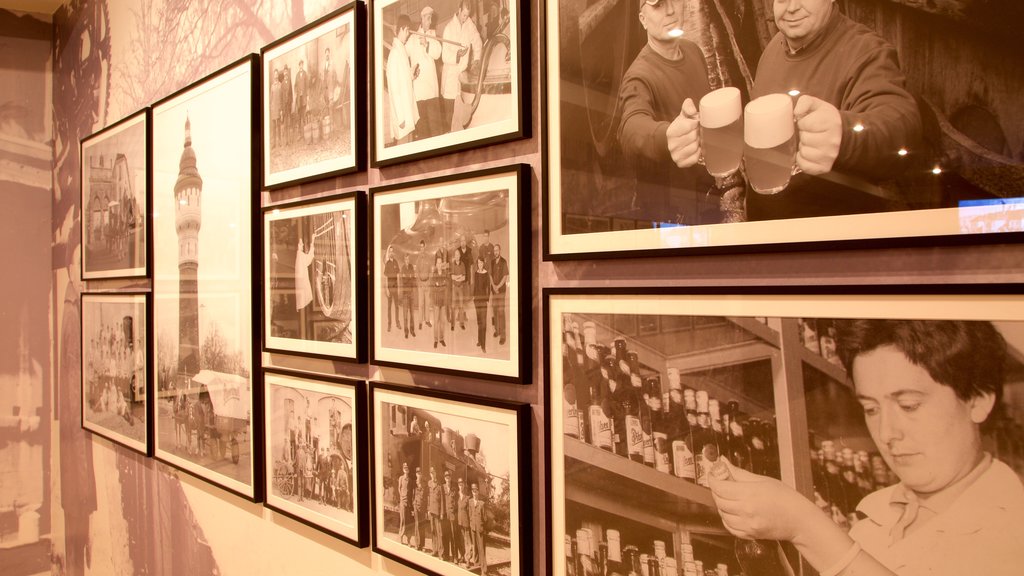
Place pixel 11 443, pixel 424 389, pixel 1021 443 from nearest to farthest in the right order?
pixel 1021 443 → pixel 424 389 → pixel 11 443

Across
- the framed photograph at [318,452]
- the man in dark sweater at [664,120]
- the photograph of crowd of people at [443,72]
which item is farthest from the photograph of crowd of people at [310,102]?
the man in dark sweater at [664,120]

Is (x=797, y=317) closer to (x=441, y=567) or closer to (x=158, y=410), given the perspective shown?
(x=441, y=567)

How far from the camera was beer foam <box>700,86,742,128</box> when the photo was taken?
817 millimetres

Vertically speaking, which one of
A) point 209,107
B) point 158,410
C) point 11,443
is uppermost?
point 209,107

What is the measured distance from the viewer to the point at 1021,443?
630mm

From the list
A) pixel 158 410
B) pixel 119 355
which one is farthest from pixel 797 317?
pixel 119 355

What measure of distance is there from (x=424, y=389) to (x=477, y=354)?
161 millimetres

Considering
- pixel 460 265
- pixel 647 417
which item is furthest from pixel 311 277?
pixel 647 417

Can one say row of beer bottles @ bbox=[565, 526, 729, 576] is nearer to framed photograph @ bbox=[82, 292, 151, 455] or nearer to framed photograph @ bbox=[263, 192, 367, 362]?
framed photograph @ bbox=[263, 192, 367, 362]

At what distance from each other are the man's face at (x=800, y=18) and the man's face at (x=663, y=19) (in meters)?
0.13

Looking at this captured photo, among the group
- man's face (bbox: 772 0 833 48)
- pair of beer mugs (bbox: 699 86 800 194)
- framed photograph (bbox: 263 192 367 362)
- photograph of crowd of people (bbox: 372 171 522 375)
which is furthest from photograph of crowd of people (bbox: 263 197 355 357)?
man's face (bbox: 772 0 833 48)

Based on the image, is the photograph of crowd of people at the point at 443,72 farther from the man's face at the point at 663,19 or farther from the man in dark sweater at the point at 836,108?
the man in dark sweater at the point at 836,108

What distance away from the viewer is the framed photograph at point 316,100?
1.34 metres

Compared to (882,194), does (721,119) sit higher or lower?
higher
